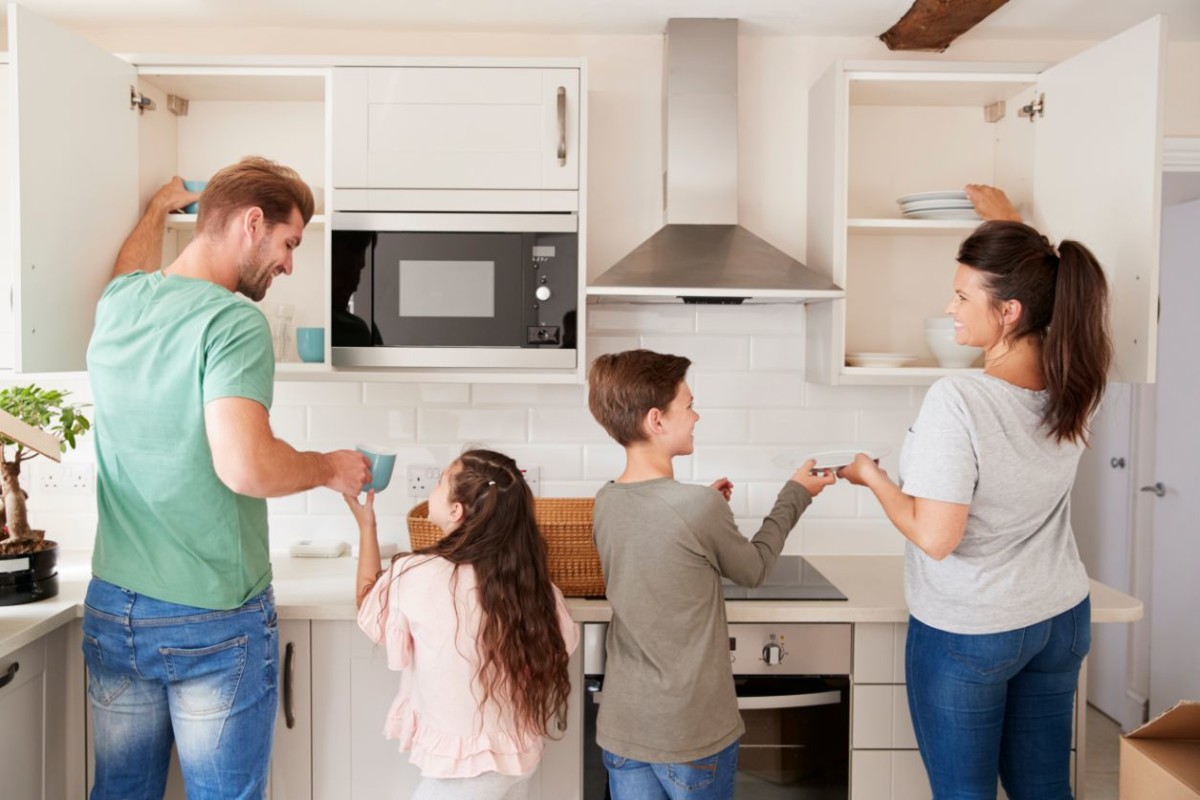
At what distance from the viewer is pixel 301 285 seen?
8.36 ft

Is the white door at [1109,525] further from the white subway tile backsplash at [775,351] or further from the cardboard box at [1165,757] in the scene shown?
the cardboard box at [1165,757]

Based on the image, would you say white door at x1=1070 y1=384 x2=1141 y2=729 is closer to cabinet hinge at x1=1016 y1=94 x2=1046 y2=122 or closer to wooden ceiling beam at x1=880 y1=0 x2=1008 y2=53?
cabinet hinge at x1=1016 y1=94 x2=1046 y2=122

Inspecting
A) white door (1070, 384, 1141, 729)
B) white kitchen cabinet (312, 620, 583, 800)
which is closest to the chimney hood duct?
white kitchen cabinet (312, 620, 583, 800)

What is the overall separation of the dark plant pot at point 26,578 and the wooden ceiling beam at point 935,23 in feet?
7.42

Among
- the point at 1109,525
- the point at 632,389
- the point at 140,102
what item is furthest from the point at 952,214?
the point at 1109,525

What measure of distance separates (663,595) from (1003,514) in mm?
593

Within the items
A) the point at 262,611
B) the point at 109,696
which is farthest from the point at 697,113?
the point at 109,696

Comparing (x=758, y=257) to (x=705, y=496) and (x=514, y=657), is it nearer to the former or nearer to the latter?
(x=705, y=496)

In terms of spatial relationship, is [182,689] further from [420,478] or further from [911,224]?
[911,224]

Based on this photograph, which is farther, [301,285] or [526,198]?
[301,285]

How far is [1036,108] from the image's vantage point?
7.48ft

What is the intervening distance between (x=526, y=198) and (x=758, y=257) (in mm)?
544

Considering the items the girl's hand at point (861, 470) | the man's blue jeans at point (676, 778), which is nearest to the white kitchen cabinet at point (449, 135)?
the girl's hand at point (861, 470)

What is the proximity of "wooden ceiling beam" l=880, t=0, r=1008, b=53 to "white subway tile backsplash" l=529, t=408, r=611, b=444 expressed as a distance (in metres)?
1.23
